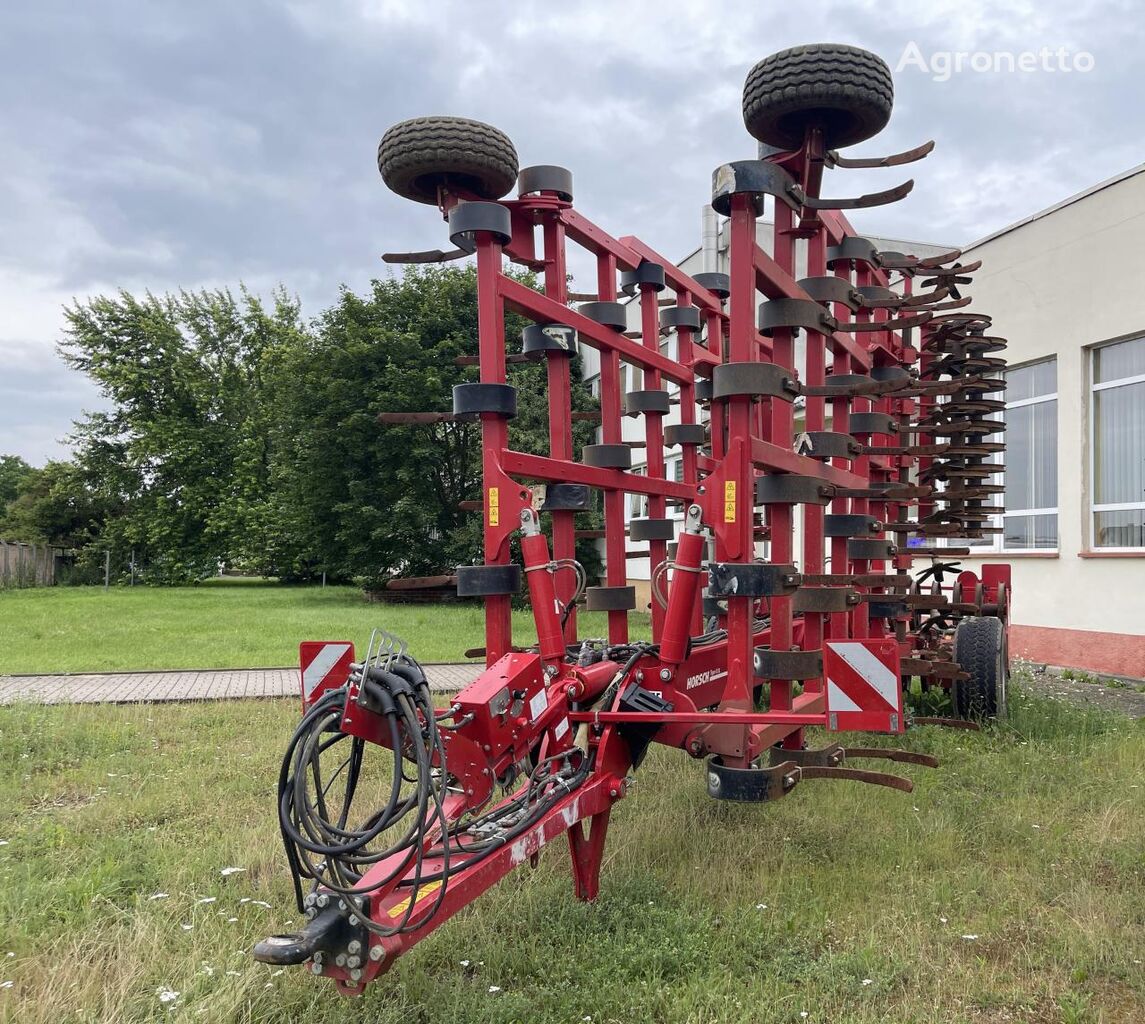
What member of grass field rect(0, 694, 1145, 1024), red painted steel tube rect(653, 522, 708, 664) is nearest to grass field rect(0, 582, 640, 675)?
grass field rect(0, 694, 1145, 1024)

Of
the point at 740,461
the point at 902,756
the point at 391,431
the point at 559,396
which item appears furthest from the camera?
the point at 391,431

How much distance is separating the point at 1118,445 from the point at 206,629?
532 inches

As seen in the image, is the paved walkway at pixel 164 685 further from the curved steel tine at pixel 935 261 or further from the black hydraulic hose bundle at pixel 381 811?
the black hydraulic hose bundle at pixel 381 811

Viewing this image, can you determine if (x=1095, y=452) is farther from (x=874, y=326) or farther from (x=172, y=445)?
(x=172, y=445)

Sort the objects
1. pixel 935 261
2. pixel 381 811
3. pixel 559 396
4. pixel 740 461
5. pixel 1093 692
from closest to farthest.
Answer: pixel 381 811, pixel 740 461, pixel 559 396, pixel 935 261, pixel 1093 692

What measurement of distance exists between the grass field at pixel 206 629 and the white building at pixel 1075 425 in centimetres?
644

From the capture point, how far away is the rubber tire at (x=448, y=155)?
431cm

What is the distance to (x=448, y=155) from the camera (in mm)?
4309

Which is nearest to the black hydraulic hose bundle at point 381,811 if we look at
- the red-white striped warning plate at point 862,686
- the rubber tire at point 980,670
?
the red-white striped warning plate at point 862,686

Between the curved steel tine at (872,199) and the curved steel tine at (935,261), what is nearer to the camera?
the curved steel tine at (872,199)

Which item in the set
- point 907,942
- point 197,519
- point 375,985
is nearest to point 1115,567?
point 907,942

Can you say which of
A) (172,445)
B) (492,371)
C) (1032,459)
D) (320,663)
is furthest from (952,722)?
(172,445)

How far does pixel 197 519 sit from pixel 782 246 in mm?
32465

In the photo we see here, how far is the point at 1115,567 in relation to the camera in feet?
31.6
